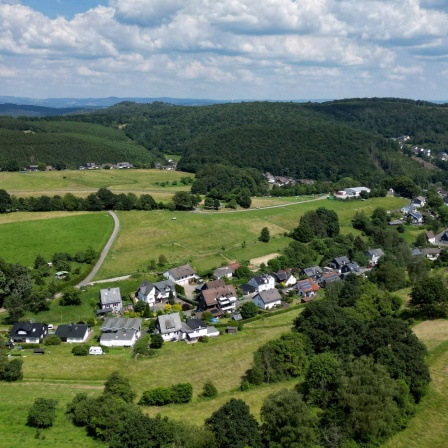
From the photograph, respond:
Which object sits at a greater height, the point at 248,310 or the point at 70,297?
the point at 70,297

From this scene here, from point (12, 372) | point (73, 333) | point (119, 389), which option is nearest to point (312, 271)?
point (73, 333)

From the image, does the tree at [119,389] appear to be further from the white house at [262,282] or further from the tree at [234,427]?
the white house at [262,282]

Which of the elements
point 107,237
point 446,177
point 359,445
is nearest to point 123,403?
point 359,445

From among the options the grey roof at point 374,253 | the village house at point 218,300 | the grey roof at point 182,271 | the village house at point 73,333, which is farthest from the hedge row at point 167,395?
the grey roof at point 374,253

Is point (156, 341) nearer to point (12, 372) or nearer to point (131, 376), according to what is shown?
point (131, 376)

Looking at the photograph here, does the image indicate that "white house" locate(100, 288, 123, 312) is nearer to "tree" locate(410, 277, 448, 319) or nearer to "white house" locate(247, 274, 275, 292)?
"white house" locate(247, 274, 275, 292)

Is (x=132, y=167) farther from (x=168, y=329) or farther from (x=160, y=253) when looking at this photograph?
(x=168, y=329)

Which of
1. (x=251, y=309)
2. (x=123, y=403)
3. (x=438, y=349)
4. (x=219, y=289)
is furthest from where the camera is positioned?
(x=219, y=289)
